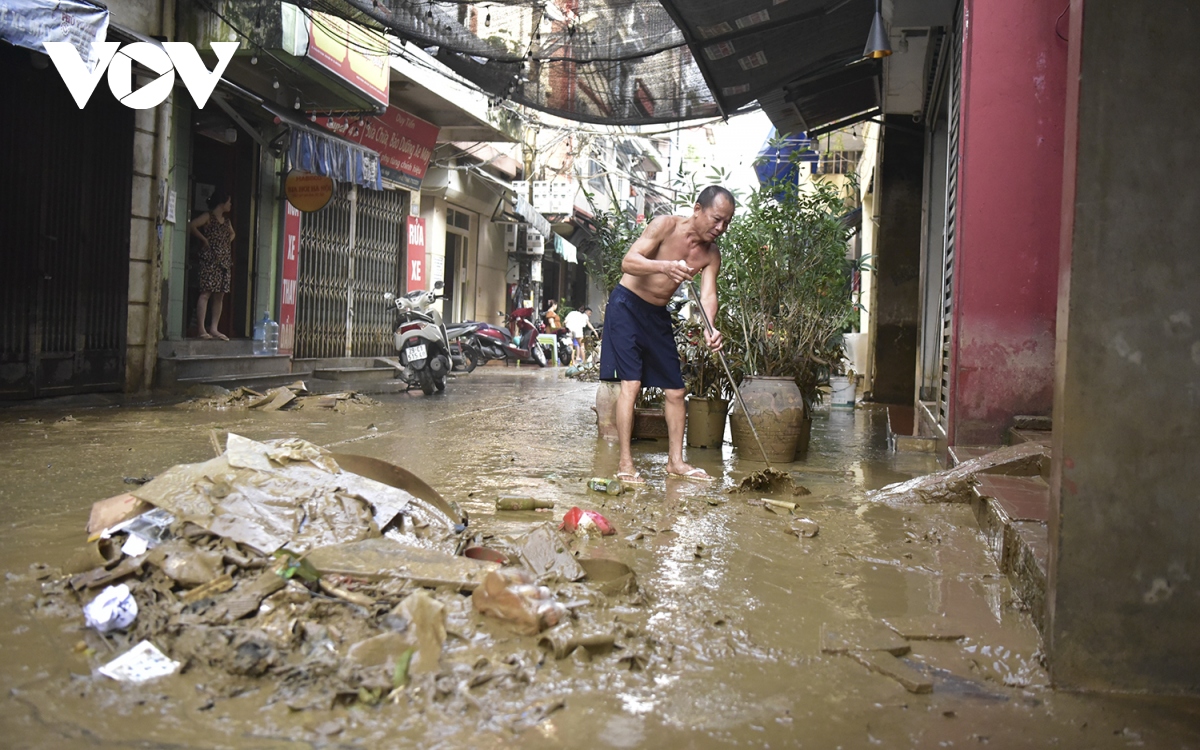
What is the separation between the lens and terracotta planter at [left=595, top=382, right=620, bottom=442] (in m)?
6.40

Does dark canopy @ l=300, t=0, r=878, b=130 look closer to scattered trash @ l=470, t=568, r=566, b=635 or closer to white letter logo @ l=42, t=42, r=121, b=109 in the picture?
white letter logo @ l=42, t=42, r=121, b=109

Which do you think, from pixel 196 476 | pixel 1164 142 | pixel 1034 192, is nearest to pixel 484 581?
pixel 196 476

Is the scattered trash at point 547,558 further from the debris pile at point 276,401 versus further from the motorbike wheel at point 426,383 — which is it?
the motorbike wheel at point 426,383

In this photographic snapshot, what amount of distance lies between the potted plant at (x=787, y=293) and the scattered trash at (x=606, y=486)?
1670mm

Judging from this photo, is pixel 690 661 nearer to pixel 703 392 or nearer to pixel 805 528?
pixel 805 528

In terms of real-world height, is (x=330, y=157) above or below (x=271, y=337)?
above

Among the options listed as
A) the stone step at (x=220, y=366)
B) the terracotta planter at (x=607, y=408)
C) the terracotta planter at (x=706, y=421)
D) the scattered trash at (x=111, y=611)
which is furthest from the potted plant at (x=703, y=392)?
the stone step at (x=220, y=366)

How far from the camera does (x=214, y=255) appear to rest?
1081 cm

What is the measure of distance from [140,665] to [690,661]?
1236 millimetres

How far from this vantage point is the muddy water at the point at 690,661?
5.96ft

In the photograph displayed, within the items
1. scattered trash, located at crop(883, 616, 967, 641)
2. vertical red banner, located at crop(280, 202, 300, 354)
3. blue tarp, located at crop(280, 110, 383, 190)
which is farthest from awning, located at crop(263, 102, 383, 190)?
scattered trash, located at crop(883, 616, 967, 641)

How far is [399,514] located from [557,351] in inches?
703

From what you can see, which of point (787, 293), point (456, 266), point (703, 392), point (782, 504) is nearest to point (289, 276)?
point (456, 266)

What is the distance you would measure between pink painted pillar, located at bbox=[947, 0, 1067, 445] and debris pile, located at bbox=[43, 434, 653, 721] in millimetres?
3022
